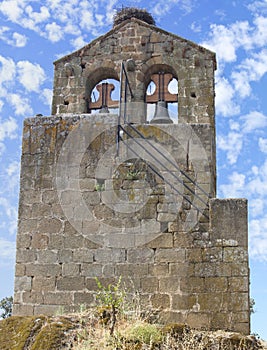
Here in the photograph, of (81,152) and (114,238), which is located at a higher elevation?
(81,152)

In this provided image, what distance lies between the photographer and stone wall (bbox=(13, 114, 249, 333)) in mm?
8625

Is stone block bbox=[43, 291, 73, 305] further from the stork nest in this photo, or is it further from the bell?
the stork nest

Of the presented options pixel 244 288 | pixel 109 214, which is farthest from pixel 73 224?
pixel 244 288

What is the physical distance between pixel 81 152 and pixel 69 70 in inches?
132

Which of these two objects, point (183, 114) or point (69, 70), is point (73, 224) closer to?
point (183, 114)

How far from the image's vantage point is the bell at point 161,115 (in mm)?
10352

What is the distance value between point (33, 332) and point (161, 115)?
5457mm

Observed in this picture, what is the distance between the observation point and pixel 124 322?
22.7ft

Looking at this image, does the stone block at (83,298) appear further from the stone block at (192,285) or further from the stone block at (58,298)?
the stone block at (192,285)

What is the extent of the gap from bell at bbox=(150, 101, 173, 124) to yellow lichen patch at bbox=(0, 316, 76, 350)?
4825 mm

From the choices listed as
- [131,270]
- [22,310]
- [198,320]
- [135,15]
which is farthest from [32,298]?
[135,15]

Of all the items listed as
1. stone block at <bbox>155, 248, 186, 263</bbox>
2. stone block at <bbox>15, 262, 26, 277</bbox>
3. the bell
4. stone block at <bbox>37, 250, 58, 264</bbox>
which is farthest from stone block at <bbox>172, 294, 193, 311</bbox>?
the bell

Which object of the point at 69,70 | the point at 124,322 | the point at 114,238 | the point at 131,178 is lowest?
the point at 124,322

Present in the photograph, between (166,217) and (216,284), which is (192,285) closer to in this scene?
(216,284)
